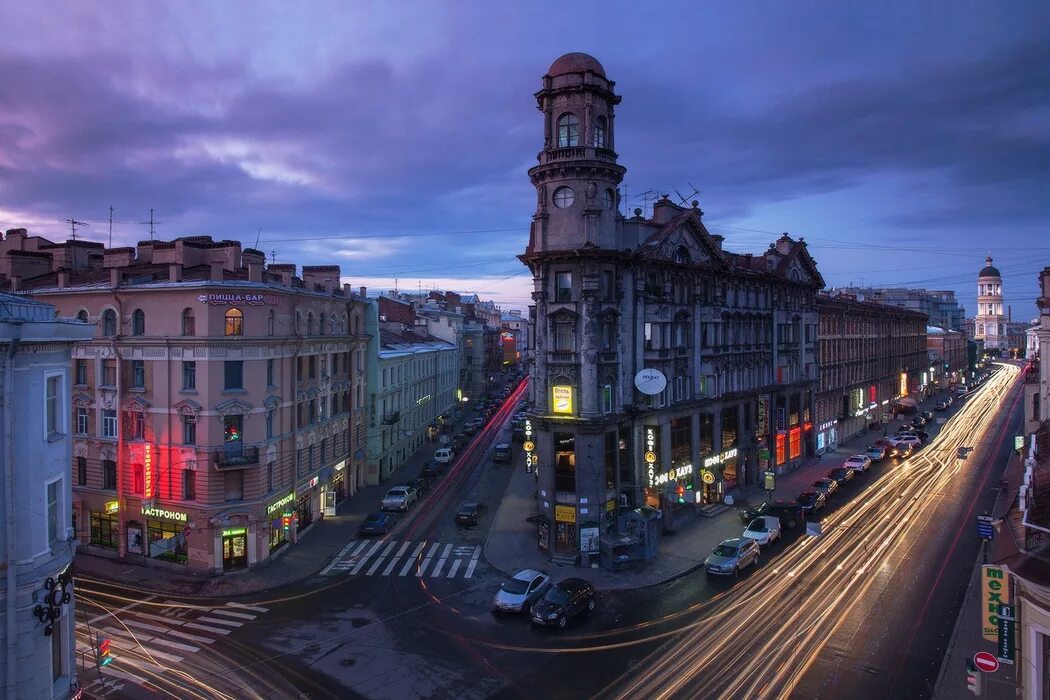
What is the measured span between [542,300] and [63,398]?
26288mm

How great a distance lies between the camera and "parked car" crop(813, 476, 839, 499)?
49906 mm

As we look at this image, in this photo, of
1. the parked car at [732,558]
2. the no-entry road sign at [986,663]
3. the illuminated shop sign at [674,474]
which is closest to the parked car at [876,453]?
the illuminated shop sign at [674,474]

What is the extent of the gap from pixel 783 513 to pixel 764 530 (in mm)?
4557

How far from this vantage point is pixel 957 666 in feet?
79.6

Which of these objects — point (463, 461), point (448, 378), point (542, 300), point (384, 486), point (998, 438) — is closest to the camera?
point (542, 300)

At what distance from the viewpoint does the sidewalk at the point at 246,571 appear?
34.2 meters

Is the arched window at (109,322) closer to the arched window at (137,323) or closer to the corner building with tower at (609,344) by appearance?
the arched window at (137,323)

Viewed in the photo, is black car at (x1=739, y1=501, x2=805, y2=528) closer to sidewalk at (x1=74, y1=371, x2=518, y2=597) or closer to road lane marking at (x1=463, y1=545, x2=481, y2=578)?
road lane marking at (x1=463, y1=545, x2=481, y2=578)

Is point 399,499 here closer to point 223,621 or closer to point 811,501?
point 223,621

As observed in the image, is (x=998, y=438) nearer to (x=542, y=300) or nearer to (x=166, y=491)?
(x=542, y=300)

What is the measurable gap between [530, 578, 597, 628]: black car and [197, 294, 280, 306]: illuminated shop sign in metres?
22.7

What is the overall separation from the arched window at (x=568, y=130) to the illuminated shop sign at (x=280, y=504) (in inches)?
1108

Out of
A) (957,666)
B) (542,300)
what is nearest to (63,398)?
(542,300)

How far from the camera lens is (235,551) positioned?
37.1 metres
